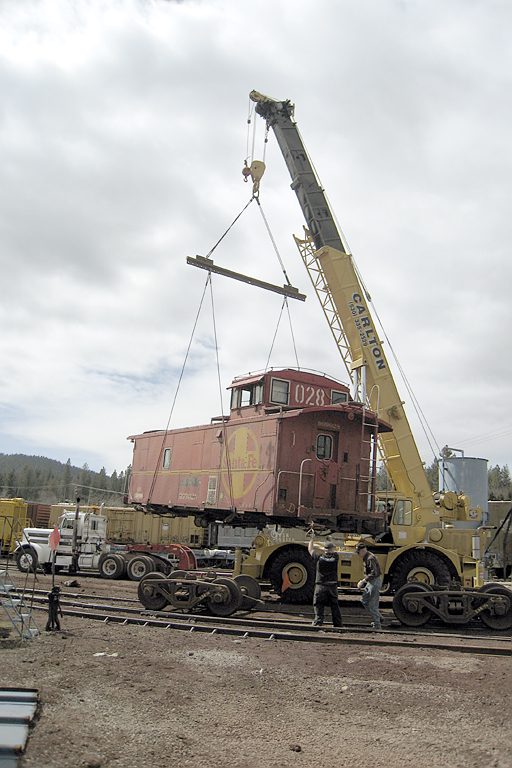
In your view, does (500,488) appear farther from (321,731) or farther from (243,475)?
(321,731)

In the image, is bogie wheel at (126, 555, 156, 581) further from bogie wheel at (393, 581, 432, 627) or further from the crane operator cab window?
bogie wheel at (393, 581, 432, 627)

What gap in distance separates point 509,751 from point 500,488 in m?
90.3

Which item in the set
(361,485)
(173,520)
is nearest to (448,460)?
(173,520)

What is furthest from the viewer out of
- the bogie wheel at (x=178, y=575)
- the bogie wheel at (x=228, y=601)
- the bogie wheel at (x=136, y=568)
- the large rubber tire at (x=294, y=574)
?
the bogie wheel at (x=136, y=568)

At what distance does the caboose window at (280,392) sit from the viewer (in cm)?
1591

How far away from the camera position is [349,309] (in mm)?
18469

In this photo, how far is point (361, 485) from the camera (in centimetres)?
1517

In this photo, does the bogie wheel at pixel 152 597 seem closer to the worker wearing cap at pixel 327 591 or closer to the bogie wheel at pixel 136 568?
the worker wearing cap at pixel 327 591

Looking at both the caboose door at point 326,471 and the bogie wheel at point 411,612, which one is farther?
the caboose door at point 326,471

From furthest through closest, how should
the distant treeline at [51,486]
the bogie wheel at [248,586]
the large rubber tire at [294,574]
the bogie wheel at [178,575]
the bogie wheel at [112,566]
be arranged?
the distant treeline at [51,486] → the bogie wheel at [112,566] → the large rubber tire at [294,574] → the bogie wheel at [248,586] → the bogie wheel at [178,575]

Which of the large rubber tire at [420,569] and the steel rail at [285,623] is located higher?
the large rubber tire at [420,569]

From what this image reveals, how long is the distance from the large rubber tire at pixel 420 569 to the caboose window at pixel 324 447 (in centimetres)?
320

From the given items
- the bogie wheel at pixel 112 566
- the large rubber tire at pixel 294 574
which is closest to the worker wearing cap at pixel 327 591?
the large rubber tire at pixel 294 574

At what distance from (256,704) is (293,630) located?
453cm
